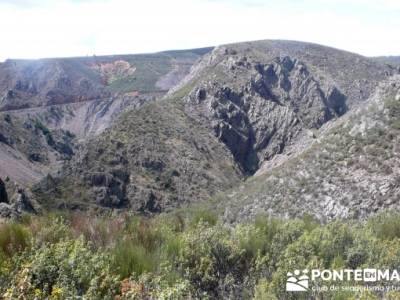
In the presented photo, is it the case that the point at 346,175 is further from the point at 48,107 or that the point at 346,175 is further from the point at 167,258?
the point at 48,107

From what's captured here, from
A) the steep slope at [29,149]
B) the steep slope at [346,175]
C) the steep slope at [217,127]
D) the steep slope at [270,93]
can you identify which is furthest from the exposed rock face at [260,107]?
the steep slope at [346,175]

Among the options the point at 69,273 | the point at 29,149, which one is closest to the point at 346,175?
the point at 69,273

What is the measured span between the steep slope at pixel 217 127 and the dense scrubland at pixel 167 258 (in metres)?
45.6

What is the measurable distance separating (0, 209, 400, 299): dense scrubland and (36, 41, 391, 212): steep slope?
4561cm

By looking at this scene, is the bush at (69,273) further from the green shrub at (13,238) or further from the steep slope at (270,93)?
the steep slope at (270,93)

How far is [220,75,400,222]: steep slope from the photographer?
30.3m

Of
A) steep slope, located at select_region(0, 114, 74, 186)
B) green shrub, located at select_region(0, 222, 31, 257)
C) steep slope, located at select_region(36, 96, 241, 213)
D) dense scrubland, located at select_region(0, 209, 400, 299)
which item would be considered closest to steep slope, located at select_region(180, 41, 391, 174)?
steep slope, located at select_region(36, 96, 241, 213)

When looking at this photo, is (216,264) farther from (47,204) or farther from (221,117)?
(221,117)

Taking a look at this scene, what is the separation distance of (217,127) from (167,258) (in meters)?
70.7

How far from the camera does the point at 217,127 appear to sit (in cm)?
7781

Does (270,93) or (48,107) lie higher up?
Answer: (270,93)

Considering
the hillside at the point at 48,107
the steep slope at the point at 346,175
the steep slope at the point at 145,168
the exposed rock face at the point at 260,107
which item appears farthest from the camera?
the hillside at the point at 48,107

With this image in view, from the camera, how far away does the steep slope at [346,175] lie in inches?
1193

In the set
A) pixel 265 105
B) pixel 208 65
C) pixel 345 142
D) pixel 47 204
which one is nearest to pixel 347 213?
pixel 345 142
